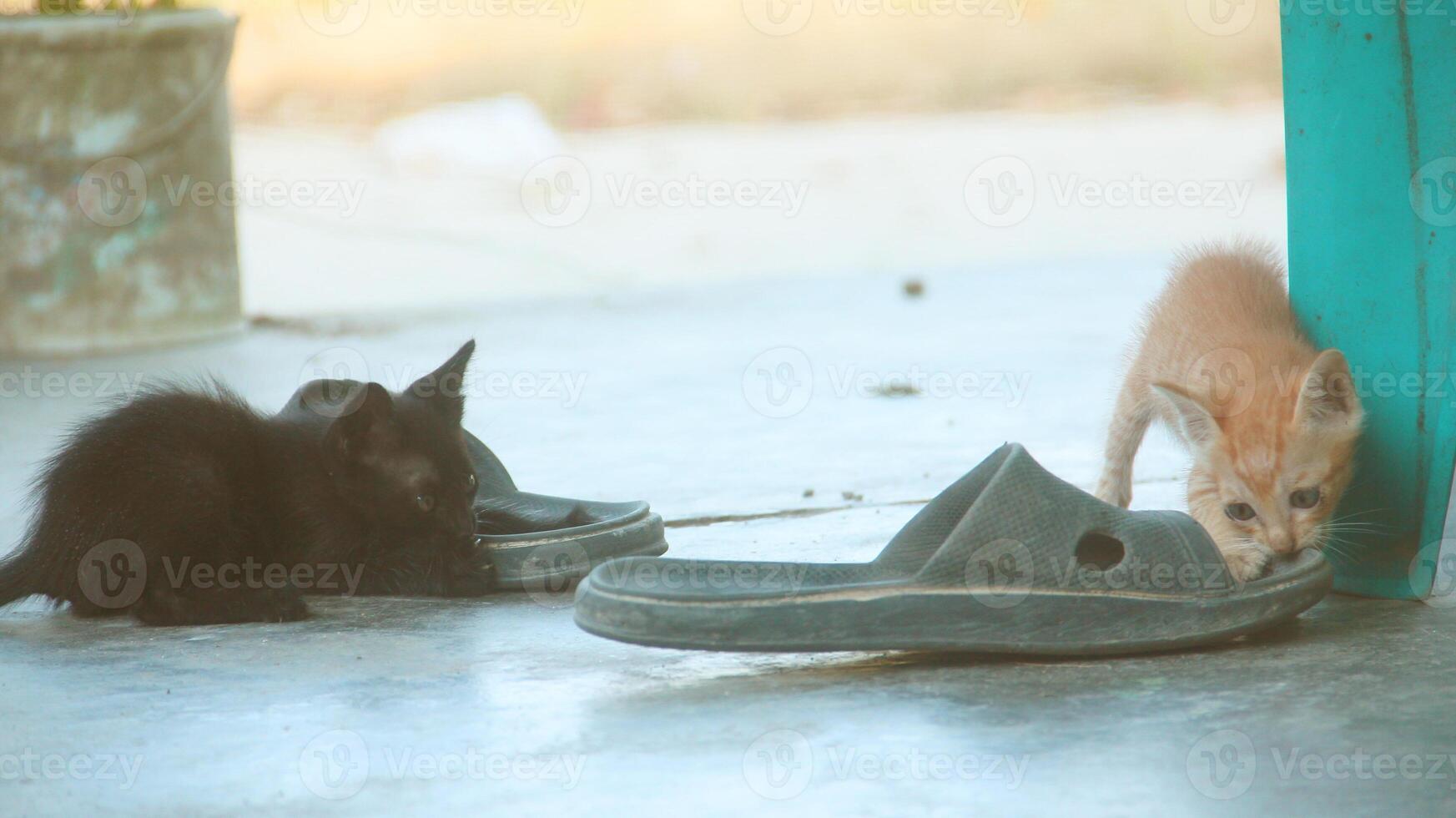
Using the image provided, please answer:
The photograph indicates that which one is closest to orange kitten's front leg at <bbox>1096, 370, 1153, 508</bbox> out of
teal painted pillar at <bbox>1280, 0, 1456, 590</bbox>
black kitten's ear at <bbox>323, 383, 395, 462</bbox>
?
teal painted pillar at <bbox>1280, 0, 1456, 590</bbox>

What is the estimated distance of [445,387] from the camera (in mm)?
3021

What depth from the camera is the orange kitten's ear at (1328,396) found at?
8.43 feet

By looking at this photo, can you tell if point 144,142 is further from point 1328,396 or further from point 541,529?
point 1328,396

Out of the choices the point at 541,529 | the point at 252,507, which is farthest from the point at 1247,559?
the point at 252,507

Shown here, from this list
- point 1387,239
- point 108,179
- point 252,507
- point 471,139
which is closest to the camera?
point 1387,239

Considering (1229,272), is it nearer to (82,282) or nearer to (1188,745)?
(1188,745)

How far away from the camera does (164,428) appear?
275 cm

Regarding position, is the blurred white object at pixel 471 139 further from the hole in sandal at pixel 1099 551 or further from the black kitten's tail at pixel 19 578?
the hole in sandal at pixel 1099 551

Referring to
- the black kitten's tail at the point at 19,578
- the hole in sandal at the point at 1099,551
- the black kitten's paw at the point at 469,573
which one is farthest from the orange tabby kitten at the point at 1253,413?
the black kitten's tail at the point at 19,578

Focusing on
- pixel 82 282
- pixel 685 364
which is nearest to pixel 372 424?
pixel 685 364

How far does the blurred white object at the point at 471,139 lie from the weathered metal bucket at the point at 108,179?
4.85 m

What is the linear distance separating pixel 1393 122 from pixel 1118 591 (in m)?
0.99

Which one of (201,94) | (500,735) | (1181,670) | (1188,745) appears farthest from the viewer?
(201,94)

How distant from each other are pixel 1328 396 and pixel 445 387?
166 centimetres
